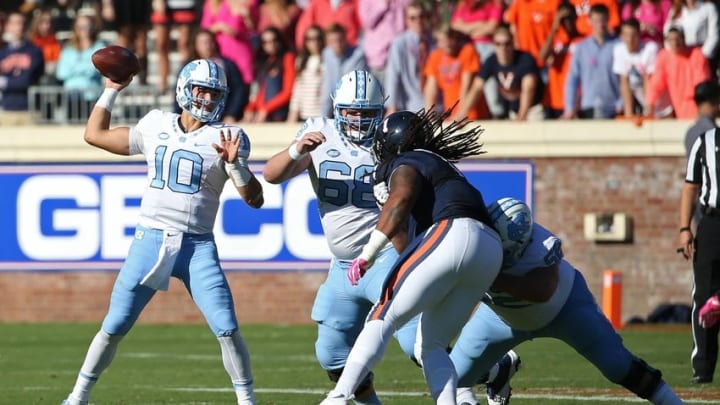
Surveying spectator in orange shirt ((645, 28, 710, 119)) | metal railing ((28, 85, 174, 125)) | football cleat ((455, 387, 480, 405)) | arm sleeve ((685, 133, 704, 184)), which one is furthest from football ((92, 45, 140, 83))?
metal railing ((28, 85, 174, 125))

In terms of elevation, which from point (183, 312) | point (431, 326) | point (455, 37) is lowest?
point (183, 312)

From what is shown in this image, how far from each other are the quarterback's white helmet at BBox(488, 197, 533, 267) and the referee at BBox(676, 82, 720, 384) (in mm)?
3321

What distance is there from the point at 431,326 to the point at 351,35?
10.1 metres

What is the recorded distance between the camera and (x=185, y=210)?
7777mm

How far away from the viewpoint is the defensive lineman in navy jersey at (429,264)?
21.2ft

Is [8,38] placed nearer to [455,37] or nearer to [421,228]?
[455,37]

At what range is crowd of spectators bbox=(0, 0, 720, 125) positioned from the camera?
14.9 m

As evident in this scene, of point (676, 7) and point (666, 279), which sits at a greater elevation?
point (676, 7)

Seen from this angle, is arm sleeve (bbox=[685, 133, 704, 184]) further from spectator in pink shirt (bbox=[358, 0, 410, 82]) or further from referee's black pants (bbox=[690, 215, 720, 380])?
spectator in pink shirt (bbox=[358, 0, 410, 82])

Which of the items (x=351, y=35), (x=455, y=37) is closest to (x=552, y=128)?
(x=455, y=37)

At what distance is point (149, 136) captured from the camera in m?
7.85

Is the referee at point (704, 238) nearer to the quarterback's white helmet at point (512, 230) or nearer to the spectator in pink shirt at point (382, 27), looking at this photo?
the quarterback's white helmet at point (512, 230)

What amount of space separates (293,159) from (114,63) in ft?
4.32

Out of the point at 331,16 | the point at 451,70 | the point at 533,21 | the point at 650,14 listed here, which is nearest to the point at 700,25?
the point at 650,14
